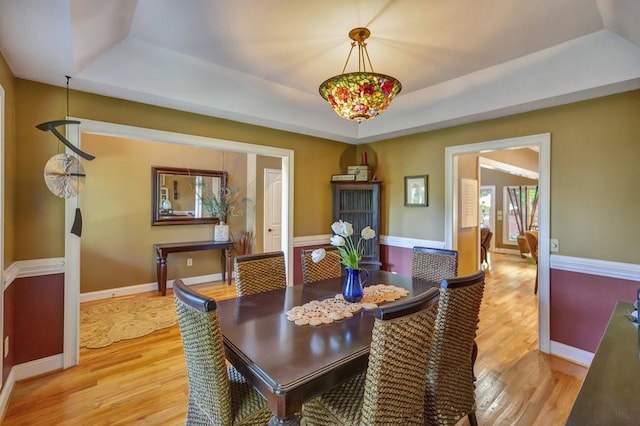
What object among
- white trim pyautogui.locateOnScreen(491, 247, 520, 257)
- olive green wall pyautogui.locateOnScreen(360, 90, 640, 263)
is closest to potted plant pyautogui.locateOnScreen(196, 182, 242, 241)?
olive green wall pyautogui.locateOnScreen(360, 90, 640, 263)

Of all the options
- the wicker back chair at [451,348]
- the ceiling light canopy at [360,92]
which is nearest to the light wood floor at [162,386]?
the wicker back chair at [451,348]

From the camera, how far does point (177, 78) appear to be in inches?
105

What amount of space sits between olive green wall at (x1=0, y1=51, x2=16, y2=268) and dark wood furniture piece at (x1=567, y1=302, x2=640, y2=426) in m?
2.97

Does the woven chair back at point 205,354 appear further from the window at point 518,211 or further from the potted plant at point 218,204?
the window at point 518,211

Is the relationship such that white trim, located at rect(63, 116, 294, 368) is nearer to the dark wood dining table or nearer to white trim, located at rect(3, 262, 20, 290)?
white trim, located at rect(3, 262, 20, 290)

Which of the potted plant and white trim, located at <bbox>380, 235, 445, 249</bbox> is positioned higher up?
the potted plant

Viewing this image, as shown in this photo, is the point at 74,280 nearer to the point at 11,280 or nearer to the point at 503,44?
the point at 11,280

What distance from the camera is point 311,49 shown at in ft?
8.07

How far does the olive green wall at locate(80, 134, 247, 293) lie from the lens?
4.25m

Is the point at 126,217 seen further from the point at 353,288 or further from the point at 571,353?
the point at 571,353

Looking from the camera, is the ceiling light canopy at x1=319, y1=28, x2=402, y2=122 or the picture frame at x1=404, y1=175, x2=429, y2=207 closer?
the ceiling light canopy at x1=319, y1=28, x2=402, y2=122

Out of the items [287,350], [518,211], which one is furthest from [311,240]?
[518,211]

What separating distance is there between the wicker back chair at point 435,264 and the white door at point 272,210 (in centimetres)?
357

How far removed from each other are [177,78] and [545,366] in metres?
4.05
